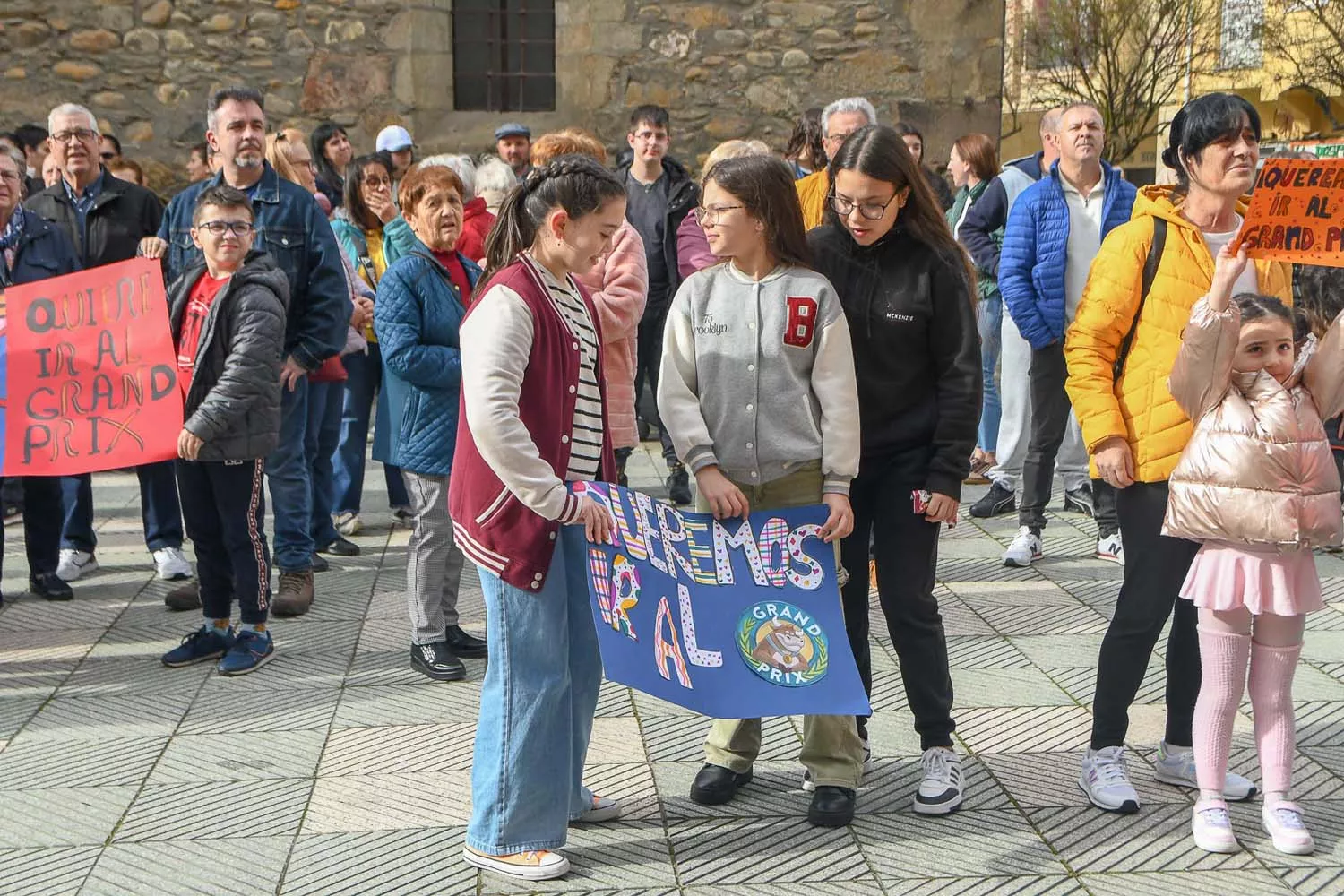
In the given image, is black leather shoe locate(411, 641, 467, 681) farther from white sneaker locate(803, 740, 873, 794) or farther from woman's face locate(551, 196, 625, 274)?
woman's face locate(551, 196, 625, 274)

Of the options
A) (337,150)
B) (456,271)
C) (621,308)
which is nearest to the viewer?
(456,271)

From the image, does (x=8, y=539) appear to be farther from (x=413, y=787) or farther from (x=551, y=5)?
(x=551, y=5)

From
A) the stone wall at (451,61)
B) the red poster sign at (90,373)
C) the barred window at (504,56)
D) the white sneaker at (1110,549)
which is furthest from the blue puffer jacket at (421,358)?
the barred window at (504,56)

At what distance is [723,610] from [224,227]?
2.76m

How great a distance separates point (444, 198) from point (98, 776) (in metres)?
2.36

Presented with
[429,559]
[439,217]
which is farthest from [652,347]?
[429,559]

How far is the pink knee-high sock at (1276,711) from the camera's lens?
3.87 metres

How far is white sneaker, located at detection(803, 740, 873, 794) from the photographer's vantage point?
4.12 m

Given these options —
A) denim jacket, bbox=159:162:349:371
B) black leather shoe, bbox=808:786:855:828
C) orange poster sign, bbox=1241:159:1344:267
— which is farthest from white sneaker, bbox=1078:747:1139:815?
denim jacket, bbox=159:162:349:371

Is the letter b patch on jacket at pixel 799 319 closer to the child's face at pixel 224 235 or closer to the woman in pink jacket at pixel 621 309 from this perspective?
the woman in pink jacket at pixel 621 309

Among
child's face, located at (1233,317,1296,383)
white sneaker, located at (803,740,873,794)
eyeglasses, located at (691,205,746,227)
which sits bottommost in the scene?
white sneaker, located at (803,740,873,794)

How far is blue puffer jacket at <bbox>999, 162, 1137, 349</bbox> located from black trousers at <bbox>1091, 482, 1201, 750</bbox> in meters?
2.91

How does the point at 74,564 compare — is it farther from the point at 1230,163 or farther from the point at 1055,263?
the point at 1230,163

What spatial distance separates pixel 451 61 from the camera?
1391 centimetres
